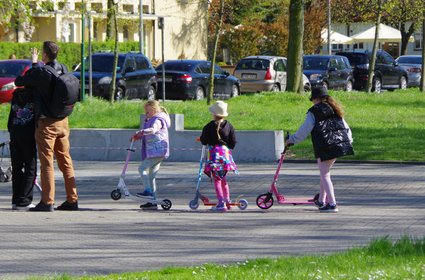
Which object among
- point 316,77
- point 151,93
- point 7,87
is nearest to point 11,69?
point 7,87

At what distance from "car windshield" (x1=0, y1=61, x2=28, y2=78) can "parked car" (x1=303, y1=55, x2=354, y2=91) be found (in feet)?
38.1

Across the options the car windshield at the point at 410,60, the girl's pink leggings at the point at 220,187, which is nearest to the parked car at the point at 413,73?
the car windshield at the point at 410,60

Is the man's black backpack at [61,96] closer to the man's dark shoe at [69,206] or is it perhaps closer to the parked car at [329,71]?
the man's dark shoe at [69,206]

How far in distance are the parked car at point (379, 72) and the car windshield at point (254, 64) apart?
5.96 metres

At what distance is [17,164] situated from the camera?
545 inches

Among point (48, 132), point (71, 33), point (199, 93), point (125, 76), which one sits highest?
point (71, 33)

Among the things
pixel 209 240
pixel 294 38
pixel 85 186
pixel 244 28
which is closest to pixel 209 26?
pixel 244 28

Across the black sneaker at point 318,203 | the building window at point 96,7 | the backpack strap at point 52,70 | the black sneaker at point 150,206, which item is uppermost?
the building window at point 96,7

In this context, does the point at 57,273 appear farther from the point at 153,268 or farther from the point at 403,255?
the point at 403,255

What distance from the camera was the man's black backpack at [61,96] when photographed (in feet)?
44.3

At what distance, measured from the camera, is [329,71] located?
1663 inches

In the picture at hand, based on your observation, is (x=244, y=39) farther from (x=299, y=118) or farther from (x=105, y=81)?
(x=299, y=118)

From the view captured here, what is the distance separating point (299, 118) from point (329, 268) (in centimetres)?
1617

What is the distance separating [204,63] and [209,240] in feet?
95.0
